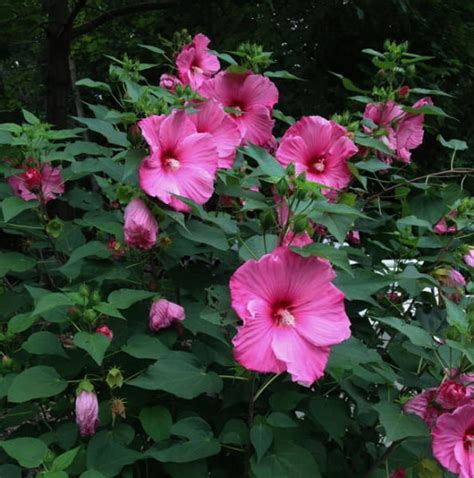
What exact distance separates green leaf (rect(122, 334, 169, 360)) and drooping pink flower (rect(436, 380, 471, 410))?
52 centimetres

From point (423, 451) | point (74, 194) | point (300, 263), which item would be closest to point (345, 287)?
point (300, 263)

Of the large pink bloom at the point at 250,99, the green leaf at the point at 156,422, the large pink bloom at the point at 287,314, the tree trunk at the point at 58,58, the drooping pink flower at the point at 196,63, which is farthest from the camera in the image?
the tree trunk at the point at 58,58

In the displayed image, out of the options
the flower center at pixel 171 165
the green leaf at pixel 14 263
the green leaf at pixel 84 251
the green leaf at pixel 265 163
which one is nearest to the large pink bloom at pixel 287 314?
the green leaf at pixel 265 163

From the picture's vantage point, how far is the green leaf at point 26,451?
1.13 m

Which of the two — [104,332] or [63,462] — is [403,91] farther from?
[63,462]

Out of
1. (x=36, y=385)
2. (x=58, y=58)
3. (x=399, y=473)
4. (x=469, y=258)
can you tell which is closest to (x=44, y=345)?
(x=36, y=385)

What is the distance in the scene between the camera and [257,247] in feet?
3.92

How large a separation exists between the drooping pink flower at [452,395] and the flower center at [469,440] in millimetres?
53

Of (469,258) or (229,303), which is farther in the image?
(469,258)

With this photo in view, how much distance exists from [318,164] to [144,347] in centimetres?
54

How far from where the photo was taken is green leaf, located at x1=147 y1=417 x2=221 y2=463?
3.93ft

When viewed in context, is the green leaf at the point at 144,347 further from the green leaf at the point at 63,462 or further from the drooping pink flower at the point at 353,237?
the drooping pink flower at the point at 353,237

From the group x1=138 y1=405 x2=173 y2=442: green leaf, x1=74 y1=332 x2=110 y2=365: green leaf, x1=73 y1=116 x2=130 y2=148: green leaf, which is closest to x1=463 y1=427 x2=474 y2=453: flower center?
x1=138 y1=405 x2=173 y2=442: green leaf

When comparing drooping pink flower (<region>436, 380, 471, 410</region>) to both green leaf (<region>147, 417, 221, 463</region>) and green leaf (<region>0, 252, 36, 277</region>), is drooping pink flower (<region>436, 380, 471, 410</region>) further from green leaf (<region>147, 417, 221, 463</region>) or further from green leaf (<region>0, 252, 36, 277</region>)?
green leaf (<region>0, 252, 36, 277</region>)
